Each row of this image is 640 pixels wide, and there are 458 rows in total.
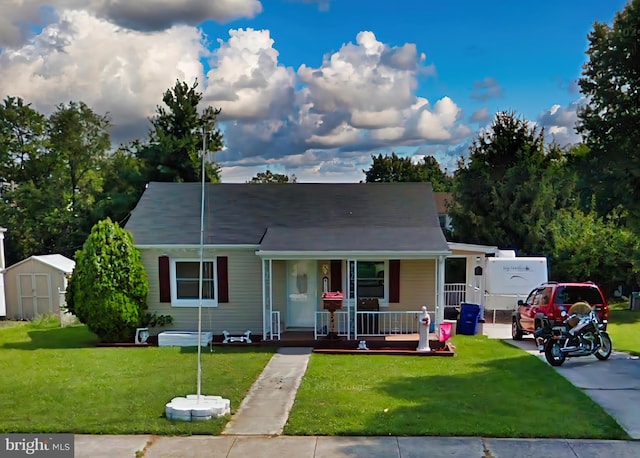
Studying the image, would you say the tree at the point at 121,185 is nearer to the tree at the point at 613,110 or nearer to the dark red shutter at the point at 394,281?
the dark red shutter at the point at 394,281

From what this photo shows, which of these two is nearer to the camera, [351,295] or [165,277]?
[351,295]

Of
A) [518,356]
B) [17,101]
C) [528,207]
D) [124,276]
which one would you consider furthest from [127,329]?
[17,101]

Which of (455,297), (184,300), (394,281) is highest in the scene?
(394,281)

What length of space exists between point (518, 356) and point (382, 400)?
16.4 ft

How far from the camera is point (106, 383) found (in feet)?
30.8

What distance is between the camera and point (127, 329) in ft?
43.9

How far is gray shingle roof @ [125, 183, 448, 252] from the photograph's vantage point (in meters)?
13.5

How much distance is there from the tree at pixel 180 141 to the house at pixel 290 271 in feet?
52.0

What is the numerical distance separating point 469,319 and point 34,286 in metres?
16.7

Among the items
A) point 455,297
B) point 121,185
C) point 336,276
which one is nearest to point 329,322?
point 336,276

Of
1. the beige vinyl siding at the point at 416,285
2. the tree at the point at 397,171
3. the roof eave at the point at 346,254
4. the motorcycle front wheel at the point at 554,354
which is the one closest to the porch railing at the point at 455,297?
the beige vinyl siding at the point at 416,285

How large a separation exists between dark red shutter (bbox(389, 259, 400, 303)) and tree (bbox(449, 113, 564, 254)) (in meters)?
12.6

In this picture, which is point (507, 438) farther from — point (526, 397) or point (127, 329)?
point (127, 329)

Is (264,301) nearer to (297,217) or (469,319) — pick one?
(297,217)
